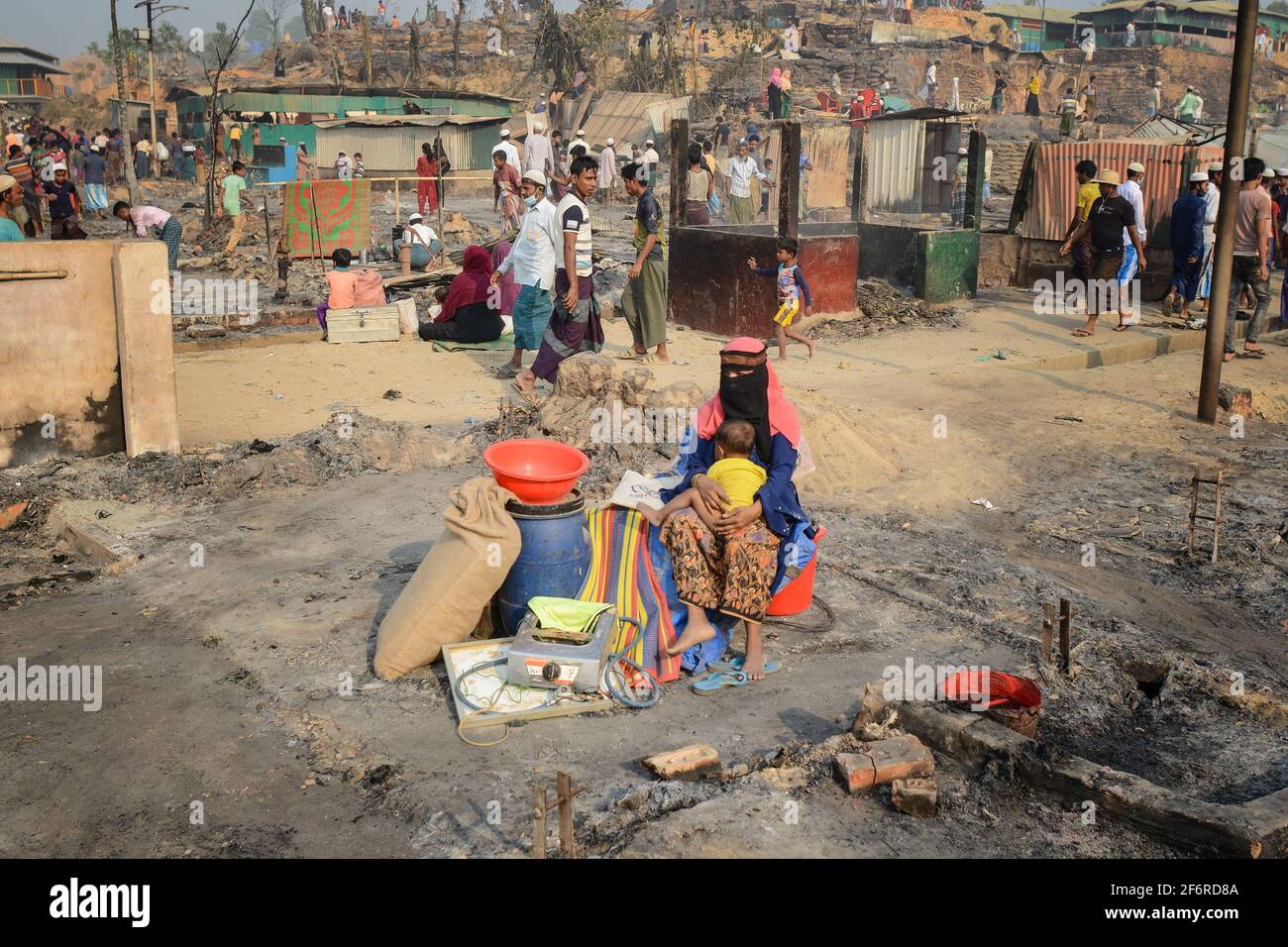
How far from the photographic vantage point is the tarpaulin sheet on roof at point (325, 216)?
54.5 ft

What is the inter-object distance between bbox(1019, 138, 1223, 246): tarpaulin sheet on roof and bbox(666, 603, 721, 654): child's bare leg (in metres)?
11.8

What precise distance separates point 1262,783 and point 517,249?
6.91 meters

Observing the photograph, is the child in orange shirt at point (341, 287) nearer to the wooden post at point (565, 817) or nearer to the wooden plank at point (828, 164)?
the wooden post at point (565, 817)

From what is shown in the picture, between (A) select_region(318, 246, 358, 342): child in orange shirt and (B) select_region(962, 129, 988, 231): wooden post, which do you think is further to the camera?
(B) select_region(962, 129, 988, 231): wooden post

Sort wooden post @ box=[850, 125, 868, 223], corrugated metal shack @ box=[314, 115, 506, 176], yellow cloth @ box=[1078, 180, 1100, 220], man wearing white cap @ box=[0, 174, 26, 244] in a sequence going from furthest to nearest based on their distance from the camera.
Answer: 1. corrugated metal shack @ box=[314, 115, 506, 176]
2. wooden post @ box=[850, 125, 868, 223]
3. yellow cloth @ box=[1078, 180, 1100, 220]
4. man wearing white cap @ box=[0, 174, 26, 244]

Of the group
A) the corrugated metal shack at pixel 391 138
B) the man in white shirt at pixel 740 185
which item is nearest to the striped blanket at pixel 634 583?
the man in white shirt at pixel 740 185

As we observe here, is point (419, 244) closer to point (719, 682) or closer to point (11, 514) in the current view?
point (11, 514)

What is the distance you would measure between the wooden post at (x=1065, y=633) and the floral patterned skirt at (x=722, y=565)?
122cm

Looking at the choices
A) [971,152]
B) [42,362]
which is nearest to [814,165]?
[971,152]

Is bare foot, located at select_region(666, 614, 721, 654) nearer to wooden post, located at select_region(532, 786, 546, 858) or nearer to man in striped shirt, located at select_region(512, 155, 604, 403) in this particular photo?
wooden post, located at select_region(532, 786, 546, 858)

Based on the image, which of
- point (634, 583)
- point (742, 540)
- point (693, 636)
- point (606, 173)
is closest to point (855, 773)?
point (693, 636)

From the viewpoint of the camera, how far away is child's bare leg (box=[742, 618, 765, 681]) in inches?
191

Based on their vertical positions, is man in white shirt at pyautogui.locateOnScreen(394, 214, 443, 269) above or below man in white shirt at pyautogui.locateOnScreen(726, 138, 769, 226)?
below
